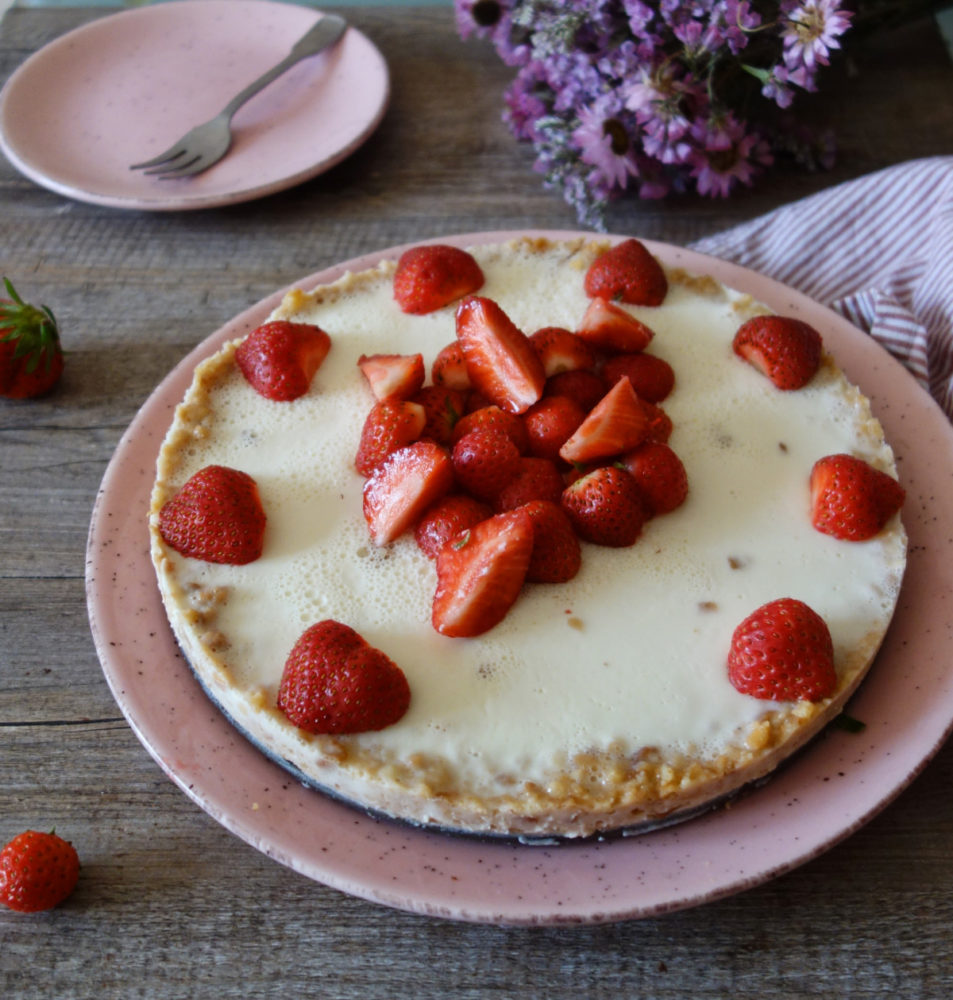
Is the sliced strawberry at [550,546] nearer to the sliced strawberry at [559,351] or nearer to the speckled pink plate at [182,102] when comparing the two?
the sliced strawberry at [559,351]

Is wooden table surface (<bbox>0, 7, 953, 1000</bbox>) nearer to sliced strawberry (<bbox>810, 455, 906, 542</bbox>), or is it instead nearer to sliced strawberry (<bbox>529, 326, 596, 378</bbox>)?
sliced strawberry (<bbox>810, 455, 906, 542</bbox>)

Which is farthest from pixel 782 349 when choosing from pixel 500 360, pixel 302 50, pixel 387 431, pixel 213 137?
pixel 302 50

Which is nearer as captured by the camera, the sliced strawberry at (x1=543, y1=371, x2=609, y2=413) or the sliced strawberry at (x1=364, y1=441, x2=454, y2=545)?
the sliced strawberry at (x1=364, y1=441, x2=454, y2=545)

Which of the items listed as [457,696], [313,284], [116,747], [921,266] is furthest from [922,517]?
[116,747]

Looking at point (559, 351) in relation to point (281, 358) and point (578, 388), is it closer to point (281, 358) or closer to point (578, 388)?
point (578, 388)

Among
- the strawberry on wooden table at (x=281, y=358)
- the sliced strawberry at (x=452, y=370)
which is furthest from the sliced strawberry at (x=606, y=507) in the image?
the strawberry on wooden table at (x=281, y=358)

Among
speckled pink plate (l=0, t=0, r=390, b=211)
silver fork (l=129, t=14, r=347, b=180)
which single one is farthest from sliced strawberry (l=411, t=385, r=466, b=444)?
silver fork (l=129, t=14, r=347, b=180)
